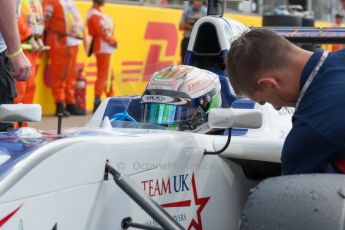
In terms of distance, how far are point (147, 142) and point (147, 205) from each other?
41 centimetres

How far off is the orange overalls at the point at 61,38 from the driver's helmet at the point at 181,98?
Answer: 547cm

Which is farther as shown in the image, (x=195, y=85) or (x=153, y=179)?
(x=195, y=85)

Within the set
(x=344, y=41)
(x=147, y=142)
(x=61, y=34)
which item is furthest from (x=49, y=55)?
(x=147, y=142)

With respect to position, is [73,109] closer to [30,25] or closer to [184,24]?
[184,24]

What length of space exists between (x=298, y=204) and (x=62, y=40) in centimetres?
720

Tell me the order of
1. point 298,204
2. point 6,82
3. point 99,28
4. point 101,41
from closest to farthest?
point 298,204
point 6,82
point 99,28
point 101,41

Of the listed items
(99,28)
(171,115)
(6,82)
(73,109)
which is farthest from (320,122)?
(99,28)

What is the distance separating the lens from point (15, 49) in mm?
3406

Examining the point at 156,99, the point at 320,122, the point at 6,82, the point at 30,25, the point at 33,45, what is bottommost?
the point at 33,45

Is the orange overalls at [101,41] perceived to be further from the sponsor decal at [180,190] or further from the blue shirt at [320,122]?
the blue shirt at [320,122]

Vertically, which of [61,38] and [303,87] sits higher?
[303,87]

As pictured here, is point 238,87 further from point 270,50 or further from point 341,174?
point 341,174

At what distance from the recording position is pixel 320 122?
2154 mm

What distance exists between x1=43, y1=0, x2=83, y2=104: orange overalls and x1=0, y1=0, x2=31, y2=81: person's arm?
5.26 meters
